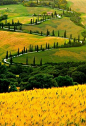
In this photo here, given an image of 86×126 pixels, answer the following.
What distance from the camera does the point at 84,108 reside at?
66.0ft

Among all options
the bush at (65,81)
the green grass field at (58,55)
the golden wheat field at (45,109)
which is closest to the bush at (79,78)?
the bush at (65,81)

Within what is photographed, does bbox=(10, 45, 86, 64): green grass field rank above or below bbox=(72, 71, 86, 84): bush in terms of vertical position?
below

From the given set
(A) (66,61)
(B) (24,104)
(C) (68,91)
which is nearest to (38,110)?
(B) (24,104)

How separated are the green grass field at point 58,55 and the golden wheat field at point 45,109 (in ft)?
475

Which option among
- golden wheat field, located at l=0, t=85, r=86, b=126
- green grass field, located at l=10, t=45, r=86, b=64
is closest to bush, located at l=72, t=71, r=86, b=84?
golden wheat field, located at l=0, t=85, r=86, b=126

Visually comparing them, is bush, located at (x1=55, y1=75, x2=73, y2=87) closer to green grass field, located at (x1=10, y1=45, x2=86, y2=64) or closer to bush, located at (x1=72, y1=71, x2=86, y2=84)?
bush, located at (x1=72, y1=71, x2=86, y2=84)

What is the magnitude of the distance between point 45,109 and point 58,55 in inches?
6377

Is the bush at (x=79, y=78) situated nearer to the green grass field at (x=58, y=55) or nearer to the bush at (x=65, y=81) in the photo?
the bush at (x=65, y=81)

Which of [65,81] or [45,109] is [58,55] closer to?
[65,81]

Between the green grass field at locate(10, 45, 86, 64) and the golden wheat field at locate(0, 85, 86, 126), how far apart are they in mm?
144914

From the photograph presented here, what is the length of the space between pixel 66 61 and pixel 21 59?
89.1 feet

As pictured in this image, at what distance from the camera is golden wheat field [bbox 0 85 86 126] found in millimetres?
17875

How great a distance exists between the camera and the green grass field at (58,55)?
174125mm

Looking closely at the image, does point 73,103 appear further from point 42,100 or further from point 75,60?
point 75,60
